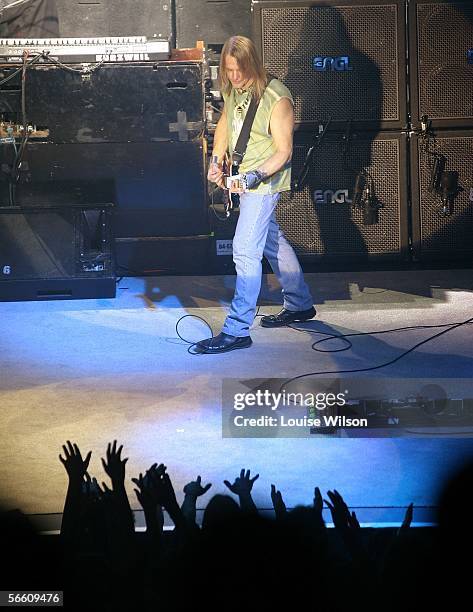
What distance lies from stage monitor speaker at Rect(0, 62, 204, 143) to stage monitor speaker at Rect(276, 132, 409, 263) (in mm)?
898

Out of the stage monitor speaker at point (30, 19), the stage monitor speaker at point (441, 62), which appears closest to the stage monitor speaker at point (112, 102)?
the stage monitor speaker at point (30, 19)

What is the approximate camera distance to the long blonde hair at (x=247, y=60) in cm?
517

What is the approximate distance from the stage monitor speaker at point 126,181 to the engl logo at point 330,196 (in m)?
0.82

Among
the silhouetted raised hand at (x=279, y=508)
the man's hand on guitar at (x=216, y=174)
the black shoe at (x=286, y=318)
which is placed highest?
the man's hand on guitar at (x=216, y=174)

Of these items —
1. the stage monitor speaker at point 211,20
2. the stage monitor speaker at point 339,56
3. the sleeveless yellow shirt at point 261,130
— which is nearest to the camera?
the sleeveless yellow shirt at point 261,130

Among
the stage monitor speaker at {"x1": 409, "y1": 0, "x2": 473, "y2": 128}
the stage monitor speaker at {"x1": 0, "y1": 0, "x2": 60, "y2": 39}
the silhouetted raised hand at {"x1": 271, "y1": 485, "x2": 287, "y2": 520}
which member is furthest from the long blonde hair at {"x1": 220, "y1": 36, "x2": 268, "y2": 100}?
the silhouetted raised hand at {"x1": 271, "y1": 485, "x2": 287, "y2": 520}

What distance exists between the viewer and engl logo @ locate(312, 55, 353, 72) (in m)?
7.30

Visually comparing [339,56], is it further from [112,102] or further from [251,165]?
[251,165]

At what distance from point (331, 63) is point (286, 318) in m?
2.32

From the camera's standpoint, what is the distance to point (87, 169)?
714 centimetres

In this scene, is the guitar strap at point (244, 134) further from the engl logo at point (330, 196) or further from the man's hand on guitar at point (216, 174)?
the engl logo at point (330, 196)

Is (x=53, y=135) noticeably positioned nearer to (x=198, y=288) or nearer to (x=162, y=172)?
(x=162, y=172)
